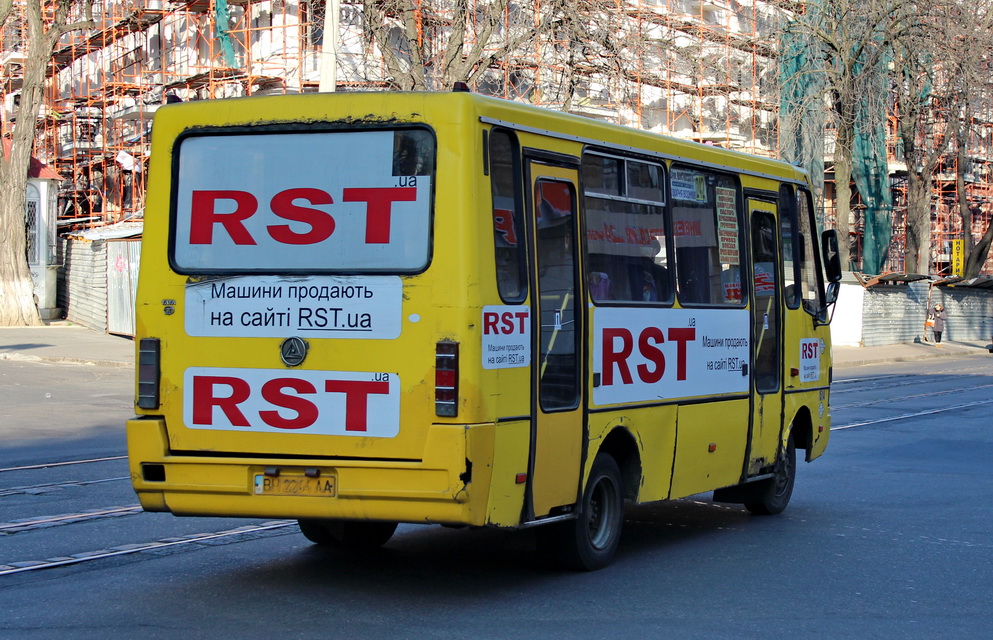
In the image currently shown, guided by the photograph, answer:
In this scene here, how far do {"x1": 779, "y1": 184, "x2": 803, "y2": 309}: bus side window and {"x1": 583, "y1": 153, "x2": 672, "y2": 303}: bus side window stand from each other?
2.17m

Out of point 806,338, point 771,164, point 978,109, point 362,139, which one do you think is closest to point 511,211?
point 362,139

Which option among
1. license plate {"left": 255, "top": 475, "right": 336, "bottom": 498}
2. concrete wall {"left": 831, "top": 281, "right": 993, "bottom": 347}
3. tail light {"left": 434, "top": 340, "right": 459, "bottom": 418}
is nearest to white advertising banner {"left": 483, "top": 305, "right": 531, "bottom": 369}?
tail light {"left": 434, "top": 340, "right": 459, "bottom": 418}

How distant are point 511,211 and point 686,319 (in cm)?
217

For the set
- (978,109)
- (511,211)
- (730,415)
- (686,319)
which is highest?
(978,109)

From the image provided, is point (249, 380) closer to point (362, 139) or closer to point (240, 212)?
point (240, 212)

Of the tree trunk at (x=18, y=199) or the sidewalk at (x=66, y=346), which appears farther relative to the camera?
the tree trunk at (x=18, y=199)

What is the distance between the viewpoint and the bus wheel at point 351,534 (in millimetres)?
8289

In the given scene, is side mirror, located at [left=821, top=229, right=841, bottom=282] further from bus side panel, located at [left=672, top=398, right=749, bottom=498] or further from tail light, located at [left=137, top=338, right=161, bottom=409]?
tail light, located at [left=137, top=338, right=161, bottom=409]

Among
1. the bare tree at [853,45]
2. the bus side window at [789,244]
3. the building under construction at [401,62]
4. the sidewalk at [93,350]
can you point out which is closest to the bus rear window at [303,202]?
the bus side window at [789,244]

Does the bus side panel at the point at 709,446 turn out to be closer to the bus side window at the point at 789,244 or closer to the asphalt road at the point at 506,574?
the asphalt road at the point at 506,574

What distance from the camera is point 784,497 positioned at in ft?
34.4

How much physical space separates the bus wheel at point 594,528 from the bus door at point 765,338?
2.10 metres

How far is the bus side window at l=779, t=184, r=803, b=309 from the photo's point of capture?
34.0 feet

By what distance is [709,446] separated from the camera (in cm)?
905
